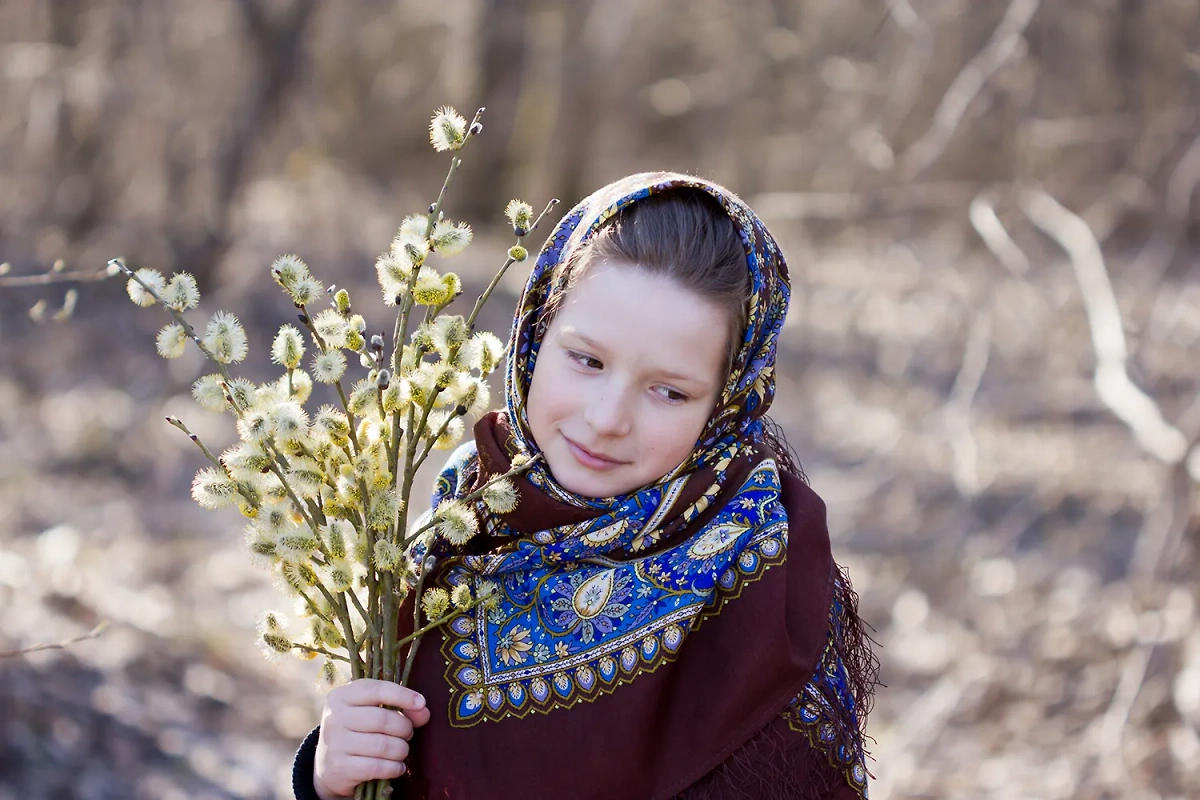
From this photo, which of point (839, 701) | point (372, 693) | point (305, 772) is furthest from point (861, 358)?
point (372, 693)

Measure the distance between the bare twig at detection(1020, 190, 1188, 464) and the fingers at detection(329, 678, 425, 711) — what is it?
2.60 metres

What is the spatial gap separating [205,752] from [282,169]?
7.86 metres

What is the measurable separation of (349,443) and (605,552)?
0.38m

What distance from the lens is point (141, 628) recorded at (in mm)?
3893

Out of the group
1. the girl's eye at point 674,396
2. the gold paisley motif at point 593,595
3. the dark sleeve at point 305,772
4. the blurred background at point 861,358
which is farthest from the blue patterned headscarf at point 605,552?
the blurred background at point 861,358

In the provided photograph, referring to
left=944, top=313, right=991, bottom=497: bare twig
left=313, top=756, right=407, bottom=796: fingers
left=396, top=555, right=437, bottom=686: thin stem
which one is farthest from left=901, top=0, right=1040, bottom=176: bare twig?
left=313, top=756, right=407, bottom=796: fingers

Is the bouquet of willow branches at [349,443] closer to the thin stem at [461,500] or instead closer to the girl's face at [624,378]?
the thin stem at [461,500]

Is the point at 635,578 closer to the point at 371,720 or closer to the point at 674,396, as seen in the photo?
the point at 674,396

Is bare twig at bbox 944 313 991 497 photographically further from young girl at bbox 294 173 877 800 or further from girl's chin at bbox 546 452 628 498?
girl's chin at bbox 546 452 628 498

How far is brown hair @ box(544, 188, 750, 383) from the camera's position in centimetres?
155

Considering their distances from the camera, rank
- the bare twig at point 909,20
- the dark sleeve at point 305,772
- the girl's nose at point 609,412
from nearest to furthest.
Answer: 1. the girl's nose at point 609,412
2. the dark sleeve at point 305,772
3. the bare twig at point 909,20

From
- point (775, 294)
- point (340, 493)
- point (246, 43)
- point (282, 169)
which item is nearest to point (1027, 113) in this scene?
point (775, 294)

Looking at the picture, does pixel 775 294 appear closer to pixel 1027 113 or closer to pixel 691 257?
pixel 691 257

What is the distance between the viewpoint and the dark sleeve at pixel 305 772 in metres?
1.60
